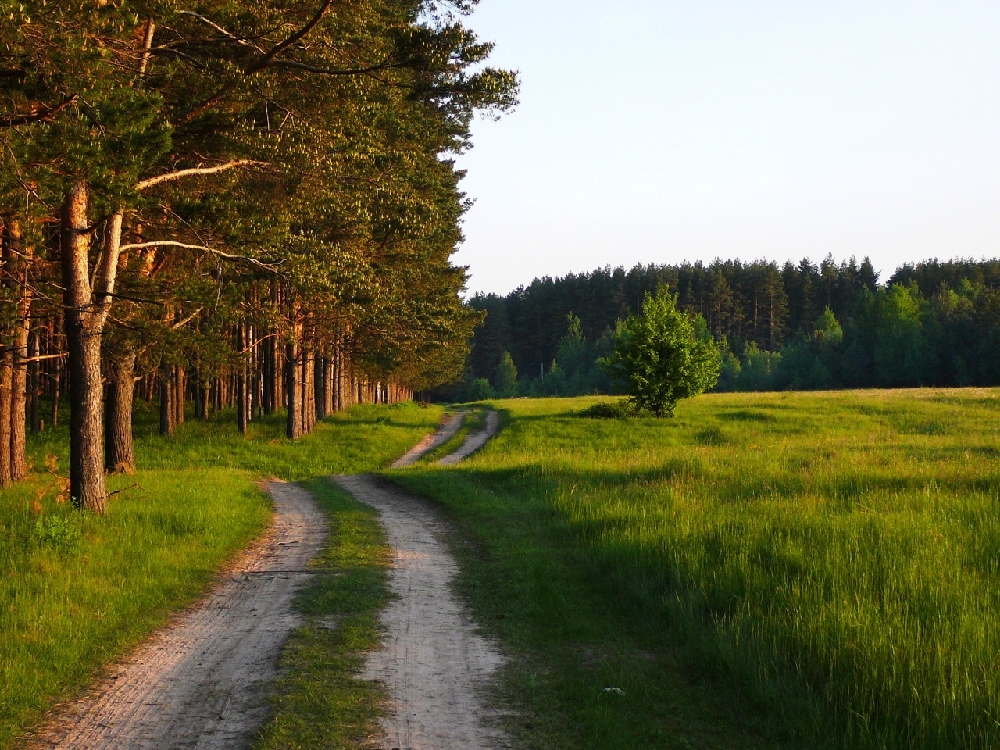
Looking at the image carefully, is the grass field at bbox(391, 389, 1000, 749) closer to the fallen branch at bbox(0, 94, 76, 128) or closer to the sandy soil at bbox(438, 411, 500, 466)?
the fallen branch at bbox(0, 94, 76, 128)

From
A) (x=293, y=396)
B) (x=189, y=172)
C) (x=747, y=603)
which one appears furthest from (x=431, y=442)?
(x=747, y=603)

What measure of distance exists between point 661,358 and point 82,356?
89.4 feet

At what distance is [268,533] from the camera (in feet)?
43.4

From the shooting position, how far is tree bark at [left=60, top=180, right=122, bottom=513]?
11805mm

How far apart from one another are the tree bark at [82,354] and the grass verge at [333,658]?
3.94m

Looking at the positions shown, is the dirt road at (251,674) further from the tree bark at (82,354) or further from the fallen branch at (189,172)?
the fallen branch at (189,172)

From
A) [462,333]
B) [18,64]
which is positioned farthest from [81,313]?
[462,333]

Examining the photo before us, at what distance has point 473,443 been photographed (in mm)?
33094

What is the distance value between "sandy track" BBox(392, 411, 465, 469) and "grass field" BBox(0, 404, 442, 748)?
28.5 feet

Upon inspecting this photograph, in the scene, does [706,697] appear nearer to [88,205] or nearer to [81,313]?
[81,313]

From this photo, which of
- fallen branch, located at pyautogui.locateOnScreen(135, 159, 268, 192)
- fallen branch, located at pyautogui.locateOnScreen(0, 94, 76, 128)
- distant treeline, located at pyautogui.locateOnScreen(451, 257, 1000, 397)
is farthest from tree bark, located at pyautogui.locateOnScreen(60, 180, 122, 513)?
distant treeline, located at pyautogui.locateOnScreen(451, 257, 1000, 397)

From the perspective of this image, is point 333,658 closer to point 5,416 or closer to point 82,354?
point 82,354

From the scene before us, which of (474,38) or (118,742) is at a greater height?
(474,38)

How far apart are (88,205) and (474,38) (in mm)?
6778
